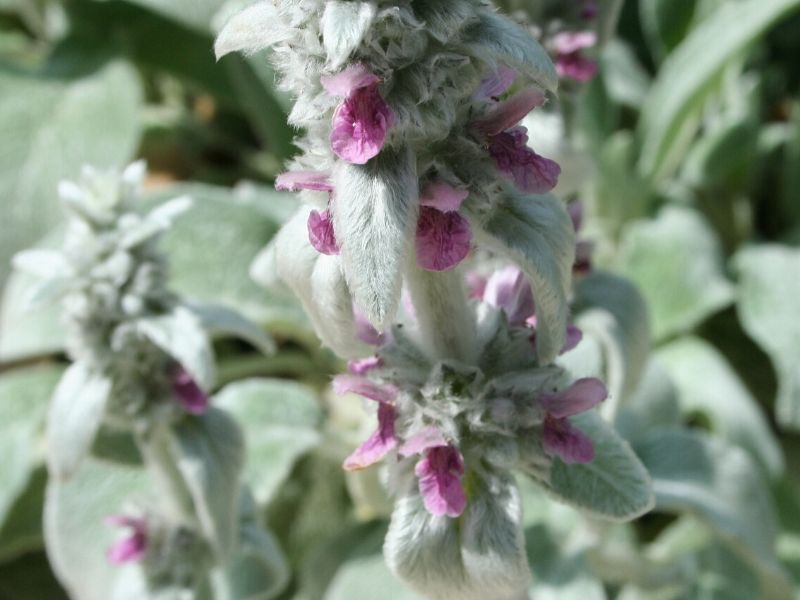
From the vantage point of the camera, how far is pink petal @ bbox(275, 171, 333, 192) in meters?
1.08

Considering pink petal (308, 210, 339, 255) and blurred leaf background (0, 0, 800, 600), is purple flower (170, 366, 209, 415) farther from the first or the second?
pink petal (308, 210, 339, 255)

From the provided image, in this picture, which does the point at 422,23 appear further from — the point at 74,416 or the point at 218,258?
the point at 218,258

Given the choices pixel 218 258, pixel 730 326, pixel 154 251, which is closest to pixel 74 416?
pixel 154 251

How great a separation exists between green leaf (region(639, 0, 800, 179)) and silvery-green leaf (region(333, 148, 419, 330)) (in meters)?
1.93

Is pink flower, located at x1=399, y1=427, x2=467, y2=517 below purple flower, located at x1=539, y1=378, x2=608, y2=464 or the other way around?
below

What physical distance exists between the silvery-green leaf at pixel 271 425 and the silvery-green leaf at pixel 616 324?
79 centimetres

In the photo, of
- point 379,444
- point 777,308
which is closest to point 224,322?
point 379,444

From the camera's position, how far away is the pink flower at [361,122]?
100 centimetres

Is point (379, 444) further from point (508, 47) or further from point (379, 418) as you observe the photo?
point (508, 47)

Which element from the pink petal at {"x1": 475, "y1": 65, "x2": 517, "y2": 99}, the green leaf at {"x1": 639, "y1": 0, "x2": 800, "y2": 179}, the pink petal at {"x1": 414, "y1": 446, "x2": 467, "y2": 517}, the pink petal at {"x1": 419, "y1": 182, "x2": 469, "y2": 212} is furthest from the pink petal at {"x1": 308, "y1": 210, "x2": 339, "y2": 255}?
the green leaf at {"x1": 639, "y1": 0, "x2": 800, "y2": 179}

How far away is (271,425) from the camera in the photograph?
2521 mm

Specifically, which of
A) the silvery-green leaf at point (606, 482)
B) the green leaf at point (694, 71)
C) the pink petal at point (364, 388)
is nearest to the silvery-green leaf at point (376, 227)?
the pink petal at point (364, 388)

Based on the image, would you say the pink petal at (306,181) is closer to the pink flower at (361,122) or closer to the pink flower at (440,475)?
the pink flower at (361,122)

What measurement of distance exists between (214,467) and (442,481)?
2.19ft
